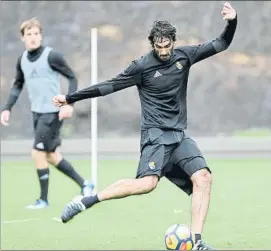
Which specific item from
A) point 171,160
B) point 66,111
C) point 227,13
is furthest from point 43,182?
point 227,13

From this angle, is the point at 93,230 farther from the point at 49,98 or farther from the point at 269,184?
the point at 269,184

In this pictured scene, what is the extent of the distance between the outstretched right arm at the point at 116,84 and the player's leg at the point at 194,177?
0.61 metres

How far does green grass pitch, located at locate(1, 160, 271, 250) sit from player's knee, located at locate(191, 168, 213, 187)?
0.49 m

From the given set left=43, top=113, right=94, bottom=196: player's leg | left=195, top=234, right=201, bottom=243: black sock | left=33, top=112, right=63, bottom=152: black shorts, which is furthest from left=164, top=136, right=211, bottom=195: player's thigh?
left=33, top=112, right=63, bottom=152: black shorts

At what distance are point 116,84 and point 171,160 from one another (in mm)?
710

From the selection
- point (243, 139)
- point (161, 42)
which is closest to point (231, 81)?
point (243, 139)

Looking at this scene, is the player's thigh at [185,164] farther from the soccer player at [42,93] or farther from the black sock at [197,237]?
the soccer player at [42,93]

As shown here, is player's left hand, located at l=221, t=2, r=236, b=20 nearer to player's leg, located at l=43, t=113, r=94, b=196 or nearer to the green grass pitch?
the green grass pitch

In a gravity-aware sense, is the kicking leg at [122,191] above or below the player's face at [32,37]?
below

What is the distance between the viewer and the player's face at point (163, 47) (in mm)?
7156

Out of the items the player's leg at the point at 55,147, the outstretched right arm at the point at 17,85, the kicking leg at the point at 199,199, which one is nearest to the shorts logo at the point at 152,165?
the kicking leg at the point at 199,199

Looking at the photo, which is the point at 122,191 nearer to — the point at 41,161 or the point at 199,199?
the point at 199,199

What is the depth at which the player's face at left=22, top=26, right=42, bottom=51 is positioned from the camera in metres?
10.2

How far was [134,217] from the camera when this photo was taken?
30.4 ft
